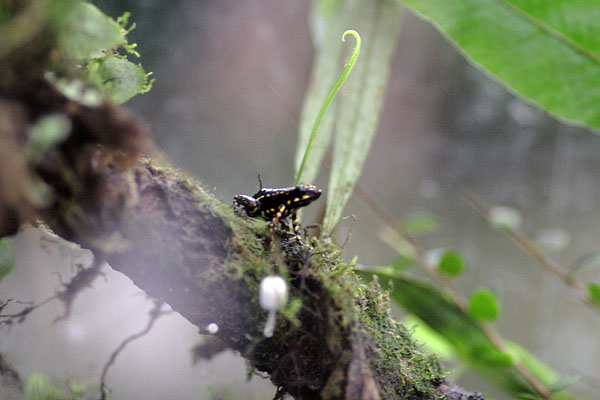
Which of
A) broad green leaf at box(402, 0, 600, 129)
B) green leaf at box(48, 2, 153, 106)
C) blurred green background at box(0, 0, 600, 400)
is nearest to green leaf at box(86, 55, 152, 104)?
green leaf at box(48, 2, 153, 106)

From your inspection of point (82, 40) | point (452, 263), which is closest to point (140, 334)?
point (82, 40)

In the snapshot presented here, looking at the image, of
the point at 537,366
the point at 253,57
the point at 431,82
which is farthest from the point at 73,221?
the point at 431,82

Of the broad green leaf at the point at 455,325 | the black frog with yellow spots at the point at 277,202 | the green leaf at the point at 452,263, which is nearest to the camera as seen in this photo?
the black frog with yellow spots at the point at 277,202

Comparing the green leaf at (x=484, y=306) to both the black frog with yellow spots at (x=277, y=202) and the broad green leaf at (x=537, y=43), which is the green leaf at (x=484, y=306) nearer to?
the broad green leaf at (x=537, y=43)

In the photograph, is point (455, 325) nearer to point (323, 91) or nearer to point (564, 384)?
point (564, 384)

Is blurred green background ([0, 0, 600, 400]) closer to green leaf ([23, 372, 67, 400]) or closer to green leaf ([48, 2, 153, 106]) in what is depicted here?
green leaf ([23, 372, 67, 400])

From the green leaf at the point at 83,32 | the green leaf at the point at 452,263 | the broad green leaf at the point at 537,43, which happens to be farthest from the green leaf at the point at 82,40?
the green leaf at the point at 452,263
